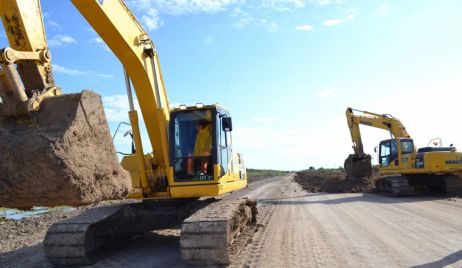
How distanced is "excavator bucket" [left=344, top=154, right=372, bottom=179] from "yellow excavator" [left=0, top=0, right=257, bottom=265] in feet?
53.3

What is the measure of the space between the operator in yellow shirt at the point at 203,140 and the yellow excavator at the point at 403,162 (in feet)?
43.1

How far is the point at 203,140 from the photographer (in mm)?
9242

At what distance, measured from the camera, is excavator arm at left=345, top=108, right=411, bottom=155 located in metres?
24.0

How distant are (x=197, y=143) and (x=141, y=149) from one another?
1.16 m

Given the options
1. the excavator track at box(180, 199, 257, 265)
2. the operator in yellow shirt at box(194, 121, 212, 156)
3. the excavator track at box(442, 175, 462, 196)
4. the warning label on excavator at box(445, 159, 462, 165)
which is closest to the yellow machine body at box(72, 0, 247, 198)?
the operator in yellow shirt at box(194, 121, 212, 156)

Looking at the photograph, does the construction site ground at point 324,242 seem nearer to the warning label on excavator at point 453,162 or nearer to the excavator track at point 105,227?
the excavator track at point 105,227

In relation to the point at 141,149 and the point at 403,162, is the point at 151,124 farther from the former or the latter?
the point at 403,162

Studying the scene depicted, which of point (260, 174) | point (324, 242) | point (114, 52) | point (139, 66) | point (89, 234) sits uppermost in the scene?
point (114, 52)

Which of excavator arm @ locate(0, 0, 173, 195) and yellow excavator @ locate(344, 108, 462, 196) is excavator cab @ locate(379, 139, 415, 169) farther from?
excavator arm @ locate(0, 0, 173, 195)

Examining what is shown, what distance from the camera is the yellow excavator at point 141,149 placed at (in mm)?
6449

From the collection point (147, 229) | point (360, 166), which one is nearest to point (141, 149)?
point (147, 229)

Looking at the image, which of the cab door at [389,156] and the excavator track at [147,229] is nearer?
the excavator track at [147,229]

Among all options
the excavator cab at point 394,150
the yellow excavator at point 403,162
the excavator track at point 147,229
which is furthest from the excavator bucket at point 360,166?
the excavator track at point 147,229


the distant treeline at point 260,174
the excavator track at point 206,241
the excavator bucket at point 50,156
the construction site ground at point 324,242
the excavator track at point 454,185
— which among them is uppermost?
the distant treeline at point 260,174
